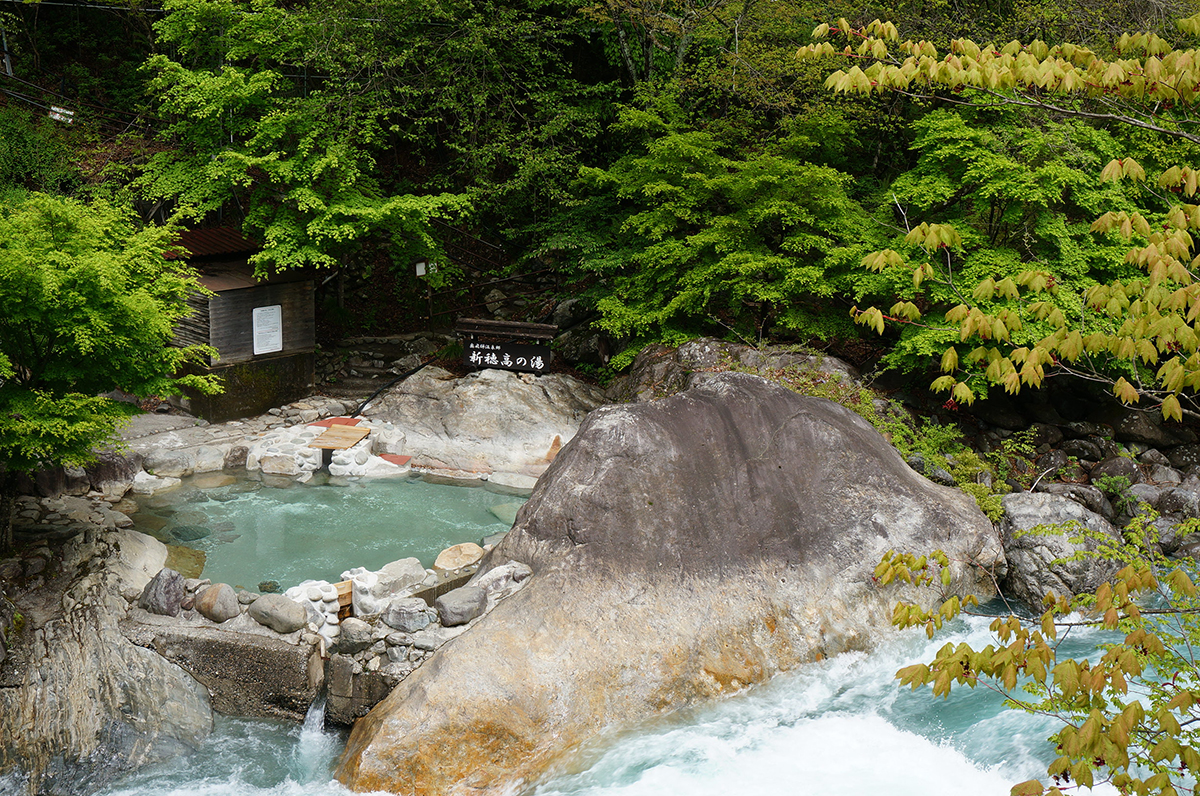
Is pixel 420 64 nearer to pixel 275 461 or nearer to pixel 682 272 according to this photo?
pixel 682 272

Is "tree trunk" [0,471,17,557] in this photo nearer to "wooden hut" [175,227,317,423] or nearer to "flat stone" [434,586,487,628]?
"flat stone" [434,586,487,628]

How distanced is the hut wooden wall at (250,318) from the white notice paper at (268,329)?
0.23 ft

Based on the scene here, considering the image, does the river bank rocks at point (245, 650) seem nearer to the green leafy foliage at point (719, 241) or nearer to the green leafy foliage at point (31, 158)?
the green leafy foliage at point (719, 241)

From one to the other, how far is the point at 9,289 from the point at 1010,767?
1033 cm

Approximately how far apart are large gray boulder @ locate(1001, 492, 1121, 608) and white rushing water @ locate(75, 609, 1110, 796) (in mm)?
2404

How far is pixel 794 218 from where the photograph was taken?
13.8 m

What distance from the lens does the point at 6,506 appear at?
9.15m

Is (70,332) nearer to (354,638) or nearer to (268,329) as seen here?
(354,638)

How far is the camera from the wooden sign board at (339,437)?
13719mm

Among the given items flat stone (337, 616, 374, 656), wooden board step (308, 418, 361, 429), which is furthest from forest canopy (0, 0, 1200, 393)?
flat stone (337, 616, 374, 656)

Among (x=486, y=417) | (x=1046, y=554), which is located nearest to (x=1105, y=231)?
(x=1046, y=554)

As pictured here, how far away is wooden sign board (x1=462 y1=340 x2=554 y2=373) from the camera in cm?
1575

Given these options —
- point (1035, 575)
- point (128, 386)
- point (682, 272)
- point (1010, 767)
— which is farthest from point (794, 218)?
point (128, 386)

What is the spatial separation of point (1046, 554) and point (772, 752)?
5.09m
